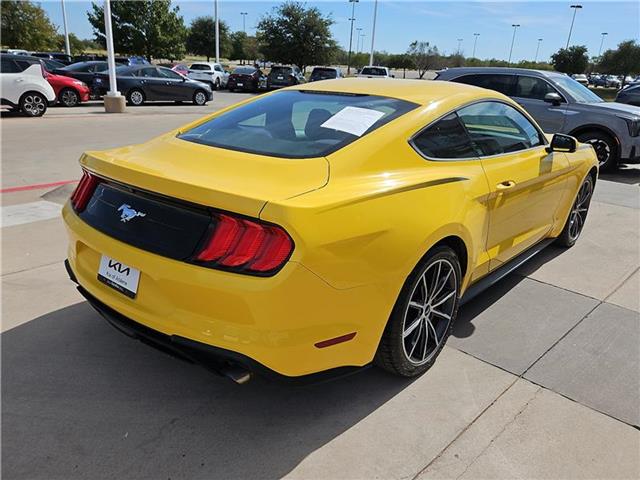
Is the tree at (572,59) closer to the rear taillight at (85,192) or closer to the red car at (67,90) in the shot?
the red car at (67,90)

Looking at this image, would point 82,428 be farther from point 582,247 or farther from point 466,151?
point 582,247

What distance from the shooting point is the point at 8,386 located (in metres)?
2.65

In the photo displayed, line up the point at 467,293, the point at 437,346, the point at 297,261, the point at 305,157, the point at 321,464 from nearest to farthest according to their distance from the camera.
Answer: the point at 297,261 → the point at 321,464 → the point at 305,157 → the point at 437,346 → the point at 467,293

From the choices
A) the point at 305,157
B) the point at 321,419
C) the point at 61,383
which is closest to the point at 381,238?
the point at 305,157

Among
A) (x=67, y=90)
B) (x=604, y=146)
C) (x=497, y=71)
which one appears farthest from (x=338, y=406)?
(x=67, y=90)

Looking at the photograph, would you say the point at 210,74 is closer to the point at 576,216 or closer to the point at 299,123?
the point at 576,216

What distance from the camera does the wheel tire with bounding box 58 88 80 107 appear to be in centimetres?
1614

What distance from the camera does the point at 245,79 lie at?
27844 millimetres

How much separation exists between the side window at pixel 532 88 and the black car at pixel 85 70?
49.7 feet

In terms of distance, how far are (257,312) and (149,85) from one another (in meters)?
18.7

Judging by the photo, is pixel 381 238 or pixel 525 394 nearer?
pixel 381 238

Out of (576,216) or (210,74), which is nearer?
(576,216)

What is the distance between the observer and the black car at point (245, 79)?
27.8m

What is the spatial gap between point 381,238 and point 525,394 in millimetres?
1333
